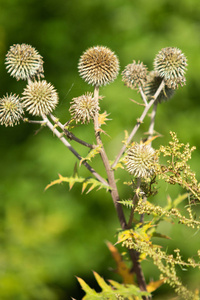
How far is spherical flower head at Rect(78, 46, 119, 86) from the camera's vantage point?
132 centimetres

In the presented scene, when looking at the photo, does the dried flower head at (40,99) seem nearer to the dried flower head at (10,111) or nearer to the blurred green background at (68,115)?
the dried flower head at (10,111)

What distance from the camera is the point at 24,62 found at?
1226 mm

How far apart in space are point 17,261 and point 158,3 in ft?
6.98

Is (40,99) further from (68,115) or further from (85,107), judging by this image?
(68,115)

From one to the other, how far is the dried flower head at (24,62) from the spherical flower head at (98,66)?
164mm

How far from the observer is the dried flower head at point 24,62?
4.03ft

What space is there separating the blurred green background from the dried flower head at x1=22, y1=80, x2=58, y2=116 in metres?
1.21

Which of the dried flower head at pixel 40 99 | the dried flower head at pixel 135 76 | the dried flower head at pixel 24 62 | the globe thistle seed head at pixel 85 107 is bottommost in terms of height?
the globe thistle seed head at pixel 85 107

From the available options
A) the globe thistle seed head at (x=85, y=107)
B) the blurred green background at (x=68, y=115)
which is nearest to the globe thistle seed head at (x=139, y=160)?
the globe thistle seed head at (x=85, y=107)

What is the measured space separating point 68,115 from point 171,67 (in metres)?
1.49

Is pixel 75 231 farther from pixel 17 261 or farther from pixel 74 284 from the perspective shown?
pixel 17 261

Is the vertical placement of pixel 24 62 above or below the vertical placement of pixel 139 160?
above

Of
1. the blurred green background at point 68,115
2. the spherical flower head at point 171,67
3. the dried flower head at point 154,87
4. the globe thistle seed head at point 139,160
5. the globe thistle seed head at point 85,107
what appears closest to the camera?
the globe thistle seed head at point 139,160

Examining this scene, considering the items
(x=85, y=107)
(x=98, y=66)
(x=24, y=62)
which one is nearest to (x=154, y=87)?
(x=98, y=66)
